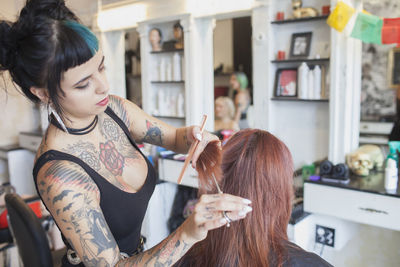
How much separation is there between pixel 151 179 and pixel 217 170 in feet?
1.11

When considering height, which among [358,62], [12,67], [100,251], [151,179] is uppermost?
[358,62]

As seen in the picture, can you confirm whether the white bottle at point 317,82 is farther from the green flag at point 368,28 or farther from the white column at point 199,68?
the white column at point 199,68

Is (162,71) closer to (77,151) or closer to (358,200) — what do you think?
(358,200)

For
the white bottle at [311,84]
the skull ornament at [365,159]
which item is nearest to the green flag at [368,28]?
the white bottle at [311,84]

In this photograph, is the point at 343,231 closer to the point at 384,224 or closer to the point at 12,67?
the point at 384,224

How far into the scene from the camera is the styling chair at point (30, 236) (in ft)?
4.87

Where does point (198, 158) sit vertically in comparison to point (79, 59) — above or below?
below

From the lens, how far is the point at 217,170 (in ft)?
3.21

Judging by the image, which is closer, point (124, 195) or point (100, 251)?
point (100, 251)

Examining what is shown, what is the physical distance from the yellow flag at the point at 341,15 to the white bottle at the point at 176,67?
140 centimetres

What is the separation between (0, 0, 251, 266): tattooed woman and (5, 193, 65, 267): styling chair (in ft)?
1.83

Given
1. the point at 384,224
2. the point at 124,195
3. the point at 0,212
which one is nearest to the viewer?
the point at 124,195

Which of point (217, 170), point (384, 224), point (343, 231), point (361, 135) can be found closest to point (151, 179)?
point (217, 170)

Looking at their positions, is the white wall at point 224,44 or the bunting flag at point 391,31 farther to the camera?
the white wall at point 224,44
